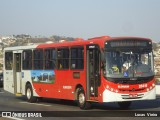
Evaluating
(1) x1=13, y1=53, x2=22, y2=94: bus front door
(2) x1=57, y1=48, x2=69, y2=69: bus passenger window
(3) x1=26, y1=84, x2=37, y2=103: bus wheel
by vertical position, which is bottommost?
(3) x1=26, y1=84, x2=37, y2=103: bus wheel

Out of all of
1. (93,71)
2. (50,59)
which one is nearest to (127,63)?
(93,71)

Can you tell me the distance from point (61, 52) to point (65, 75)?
1.15 m

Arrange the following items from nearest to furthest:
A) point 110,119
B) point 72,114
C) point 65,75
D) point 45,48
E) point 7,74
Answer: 1. point 110,119
2. point 72,114
3. point 65,75
4. point 45,48
5. point 7,74

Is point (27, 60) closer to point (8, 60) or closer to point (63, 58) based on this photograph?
point (8, 60)

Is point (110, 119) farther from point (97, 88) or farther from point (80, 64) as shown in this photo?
point (80, 64)

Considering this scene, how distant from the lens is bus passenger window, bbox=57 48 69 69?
2066 cm

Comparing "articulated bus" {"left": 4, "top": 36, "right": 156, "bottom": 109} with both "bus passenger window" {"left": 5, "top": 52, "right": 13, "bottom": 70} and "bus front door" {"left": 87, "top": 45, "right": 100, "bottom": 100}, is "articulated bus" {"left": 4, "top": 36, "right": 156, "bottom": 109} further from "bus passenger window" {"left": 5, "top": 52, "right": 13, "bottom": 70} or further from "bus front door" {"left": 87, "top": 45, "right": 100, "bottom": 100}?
"bus passenger window" {"left": 5, "top": 52, "right": 13, "bottom": 70}

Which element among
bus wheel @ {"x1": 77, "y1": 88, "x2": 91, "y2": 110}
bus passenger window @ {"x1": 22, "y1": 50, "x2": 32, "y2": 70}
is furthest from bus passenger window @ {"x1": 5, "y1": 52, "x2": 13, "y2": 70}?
bus wheel @ {"x1": 77, "y1": 88, "x2": 91, "y2": 110}

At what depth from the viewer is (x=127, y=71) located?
58.2ft

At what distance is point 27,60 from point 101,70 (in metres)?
7.80

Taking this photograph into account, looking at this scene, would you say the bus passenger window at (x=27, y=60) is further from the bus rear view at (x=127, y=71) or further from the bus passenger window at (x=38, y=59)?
the bus rear view at (x=127, y=71)

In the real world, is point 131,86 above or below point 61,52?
below

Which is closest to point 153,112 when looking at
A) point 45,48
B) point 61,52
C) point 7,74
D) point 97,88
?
point 97,88

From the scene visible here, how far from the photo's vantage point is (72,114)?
17.0 metres
